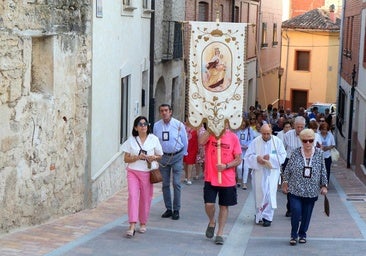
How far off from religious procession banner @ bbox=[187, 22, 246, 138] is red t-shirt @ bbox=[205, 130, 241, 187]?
0.77 metres

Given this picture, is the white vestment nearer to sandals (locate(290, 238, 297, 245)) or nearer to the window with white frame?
sandals (locate(290, 238, 297, 245))

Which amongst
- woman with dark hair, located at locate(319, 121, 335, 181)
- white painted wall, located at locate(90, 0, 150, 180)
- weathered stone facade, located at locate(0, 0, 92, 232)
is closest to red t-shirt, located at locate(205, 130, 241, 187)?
weathered stone facade, located at locate(0, 0, 92, 232)

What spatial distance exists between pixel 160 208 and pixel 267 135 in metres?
2.48

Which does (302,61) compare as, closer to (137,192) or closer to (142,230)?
(142,230)

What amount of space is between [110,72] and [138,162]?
3910mm

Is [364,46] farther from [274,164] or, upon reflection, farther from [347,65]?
[274,164]

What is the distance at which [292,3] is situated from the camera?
56.9m

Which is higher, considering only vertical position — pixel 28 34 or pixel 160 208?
pixel 28 34

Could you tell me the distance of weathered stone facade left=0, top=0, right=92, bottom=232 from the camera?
8.93 meters

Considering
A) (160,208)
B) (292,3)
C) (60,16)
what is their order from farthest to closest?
(292,3) < (160,208) < (60,16)

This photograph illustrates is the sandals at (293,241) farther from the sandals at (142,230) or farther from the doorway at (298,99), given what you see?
the doorway at (298,99)

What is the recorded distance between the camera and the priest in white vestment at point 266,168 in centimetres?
1077

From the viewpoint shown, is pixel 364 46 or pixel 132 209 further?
pixel 364 46

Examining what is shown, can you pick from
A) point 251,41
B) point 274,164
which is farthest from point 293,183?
point 251,41
